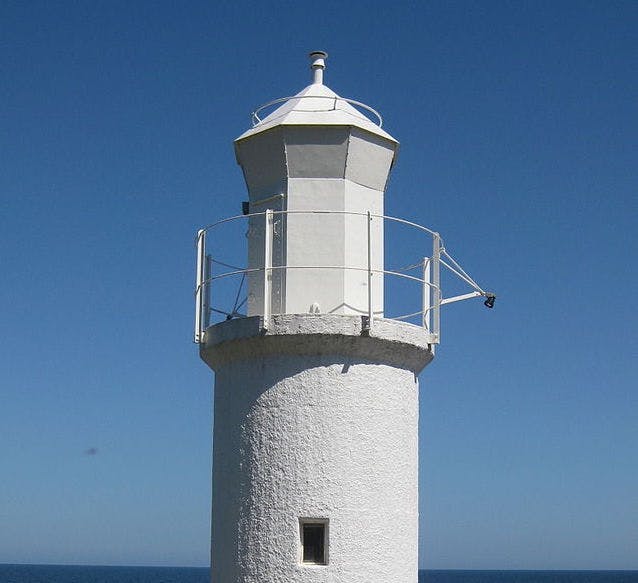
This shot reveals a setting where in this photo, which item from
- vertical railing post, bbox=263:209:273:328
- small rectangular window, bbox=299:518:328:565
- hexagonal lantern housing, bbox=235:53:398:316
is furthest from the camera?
hexagonal lantern housing, bbox=235:53:398:316

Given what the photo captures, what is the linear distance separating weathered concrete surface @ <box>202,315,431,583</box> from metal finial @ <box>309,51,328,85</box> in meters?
3.17

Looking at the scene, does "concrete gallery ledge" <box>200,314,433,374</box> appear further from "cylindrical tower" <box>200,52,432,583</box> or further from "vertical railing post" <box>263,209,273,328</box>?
"vertical railing post" <box>263,209,273,328</box>

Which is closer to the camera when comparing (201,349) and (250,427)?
(250,427)

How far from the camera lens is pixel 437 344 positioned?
11078 mm

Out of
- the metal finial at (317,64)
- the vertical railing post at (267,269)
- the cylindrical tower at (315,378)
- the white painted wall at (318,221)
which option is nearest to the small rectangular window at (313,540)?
the cylindrical tower at (315,378)

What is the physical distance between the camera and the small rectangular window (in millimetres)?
10055

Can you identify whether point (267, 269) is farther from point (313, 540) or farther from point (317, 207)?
point (313, 540)

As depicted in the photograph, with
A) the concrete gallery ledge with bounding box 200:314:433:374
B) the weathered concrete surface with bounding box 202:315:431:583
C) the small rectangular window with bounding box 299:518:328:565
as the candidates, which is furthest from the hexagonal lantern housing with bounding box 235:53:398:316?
the small rectangular window with bounding box 299:518:328:565

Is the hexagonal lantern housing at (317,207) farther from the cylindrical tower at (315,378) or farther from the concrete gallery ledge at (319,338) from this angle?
the concrete gallery ledge at (319,338)

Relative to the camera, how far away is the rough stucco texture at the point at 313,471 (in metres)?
10.1

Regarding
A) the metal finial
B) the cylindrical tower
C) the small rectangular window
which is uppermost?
the metal finial

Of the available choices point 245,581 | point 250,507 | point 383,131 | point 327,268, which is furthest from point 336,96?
point 245,581

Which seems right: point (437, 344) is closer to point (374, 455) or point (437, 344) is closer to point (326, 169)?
point (374, 455)

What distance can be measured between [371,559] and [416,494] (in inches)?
42.7
